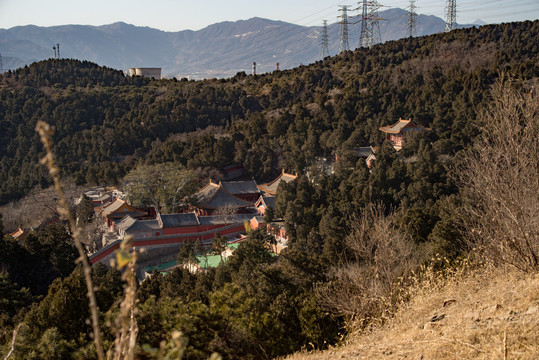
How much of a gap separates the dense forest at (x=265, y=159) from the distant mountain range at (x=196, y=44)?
74.0 meters

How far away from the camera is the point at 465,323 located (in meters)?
3.49

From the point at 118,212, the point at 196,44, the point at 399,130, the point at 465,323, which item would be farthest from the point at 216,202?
the point at 196,44

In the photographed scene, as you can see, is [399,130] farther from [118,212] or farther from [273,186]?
[118,212]

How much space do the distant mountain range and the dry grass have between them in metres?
100

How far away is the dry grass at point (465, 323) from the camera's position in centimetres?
299

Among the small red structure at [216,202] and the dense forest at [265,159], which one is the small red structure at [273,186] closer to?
the small red structure at [216,202]

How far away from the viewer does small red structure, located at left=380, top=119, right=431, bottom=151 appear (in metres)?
19.9

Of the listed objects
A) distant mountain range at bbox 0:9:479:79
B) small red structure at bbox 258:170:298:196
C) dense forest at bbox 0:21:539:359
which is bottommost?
small red structure at bbox 258:170:298:196

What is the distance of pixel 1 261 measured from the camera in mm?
11500

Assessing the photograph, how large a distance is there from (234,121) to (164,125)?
13.7ft

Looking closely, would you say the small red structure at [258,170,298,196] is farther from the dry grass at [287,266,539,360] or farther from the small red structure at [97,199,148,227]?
the dry grass at [287,266,539,360]

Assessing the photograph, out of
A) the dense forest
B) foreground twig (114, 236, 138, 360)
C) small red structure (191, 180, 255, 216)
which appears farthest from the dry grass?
small red structure (191, 180, 255, 216)

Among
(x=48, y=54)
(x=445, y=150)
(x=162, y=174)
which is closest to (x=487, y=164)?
(x=445, y=150)

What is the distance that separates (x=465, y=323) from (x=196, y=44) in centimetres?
16149
